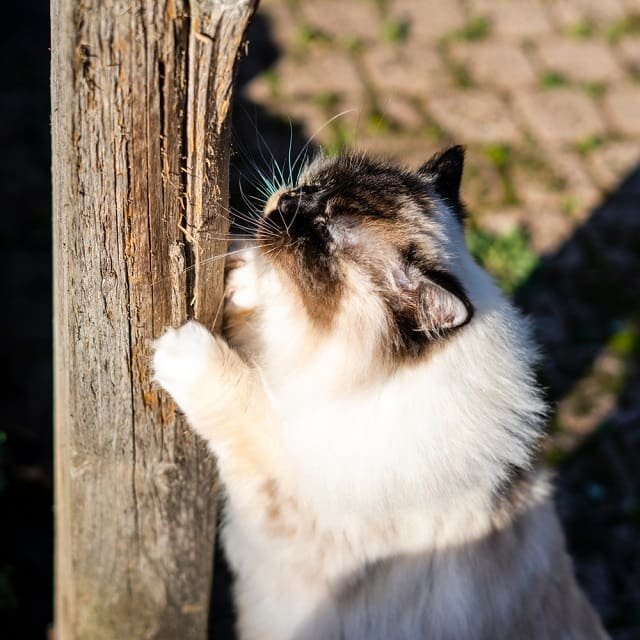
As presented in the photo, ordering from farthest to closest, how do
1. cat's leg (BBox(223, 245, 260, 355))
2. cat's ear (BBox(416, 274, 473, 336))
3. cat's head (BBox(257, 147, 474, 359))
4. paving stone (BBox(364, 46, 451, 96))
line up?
paving stone (BBox(364, 46, 451, 96))
cat's leg (BBox(223, 245, 260, 355))
cat's head (BBox(257, 147, 474, 359))
cat's ear (BBox(416, 274, 473, 336))

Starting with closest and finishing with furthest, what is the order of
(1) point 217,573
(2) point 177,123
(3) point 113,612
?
(2) point 177,123, (3) point 113,612, (1) point 217,573

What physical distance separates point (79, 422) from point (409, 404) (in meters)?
0.87

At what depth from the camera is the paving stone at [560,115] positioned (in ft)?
16.3

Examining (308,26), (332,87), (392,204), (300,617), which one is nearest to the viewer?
(392,204)

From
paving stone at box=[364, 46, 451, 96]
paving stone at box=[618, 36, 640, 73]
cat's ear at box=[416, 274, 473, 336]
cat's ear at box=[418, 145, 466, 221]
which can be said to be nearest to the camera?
cat's ear at box=[416, 274, 473, 336]

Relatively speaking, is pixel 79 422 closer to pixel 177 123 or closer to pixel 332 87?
pixel 177 123

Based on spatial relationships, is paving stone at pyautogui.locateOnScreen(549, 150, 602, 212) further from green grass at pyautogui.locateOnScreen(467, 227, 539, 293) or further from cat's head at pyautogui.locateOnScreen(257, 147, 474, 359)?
cat's head at pyautogui.locateOnScreen(257, 147, 474, 359)

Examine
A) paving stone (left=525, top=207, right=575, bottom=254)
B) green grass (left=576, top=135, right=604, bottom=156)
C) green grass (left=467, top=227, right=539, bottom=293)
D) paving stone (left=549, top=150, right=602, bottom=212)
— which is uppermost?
green grass (left=576, top=135, right=604, bottom=156)

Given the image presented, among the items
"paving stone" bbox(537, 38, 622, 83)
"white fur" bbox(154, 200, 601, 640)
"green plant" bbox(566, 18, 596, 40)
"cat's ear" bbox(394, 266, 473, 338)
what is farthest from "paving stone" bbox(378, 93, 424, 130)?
"cat's ear" bbox(394, 266, 473, 338)

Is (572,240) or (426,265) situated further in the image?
(572,240)

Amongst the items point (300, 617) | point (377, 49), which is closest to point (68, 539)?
point (300, 617)

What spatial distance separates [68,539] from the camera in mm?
2283

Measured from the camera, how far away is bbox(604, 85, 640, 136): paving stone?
5.06 m

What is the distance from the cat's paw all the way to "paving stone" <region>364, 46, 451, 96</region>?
11.6ft
